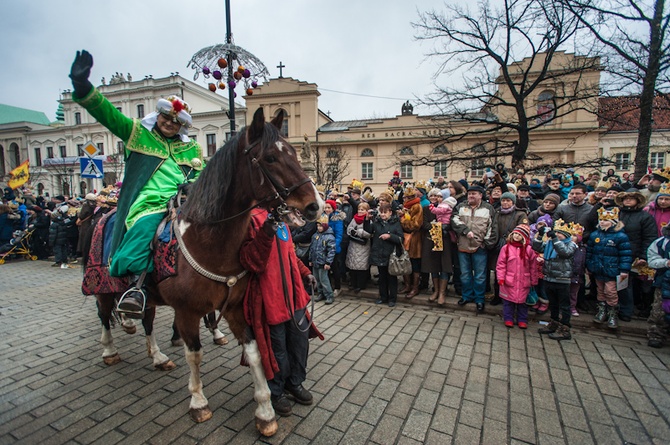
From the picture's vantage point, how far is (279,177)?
2232 millimetres

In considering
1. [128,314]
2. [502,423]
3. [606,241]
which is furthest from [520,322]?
[128,314]

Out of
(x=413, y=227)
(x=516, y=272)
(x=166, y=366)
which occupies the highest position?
(x=413, y=227)

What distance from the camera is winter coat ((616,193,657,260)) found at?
477 cm

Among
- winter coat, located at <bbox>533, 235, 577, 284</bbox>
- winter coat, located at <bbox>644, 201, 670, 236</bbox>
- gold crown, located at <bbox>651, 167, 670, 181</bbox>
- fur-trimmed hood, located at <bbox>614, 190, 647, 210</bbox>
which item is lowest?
winter coat, located at <bbox>533, 235, 577, 284</bbox>

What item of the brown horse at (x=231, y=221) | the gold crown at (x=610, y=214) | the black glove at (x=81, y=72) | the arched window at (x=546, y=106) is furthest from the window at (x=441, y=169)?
Result: the black glove at (x=81, y=72)

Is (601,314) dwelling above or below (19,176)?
below

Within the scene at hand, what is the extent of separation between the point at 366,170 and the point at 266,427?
110 feet

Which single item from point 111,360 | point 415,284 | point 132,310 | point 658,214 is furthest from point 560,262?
point 111,360

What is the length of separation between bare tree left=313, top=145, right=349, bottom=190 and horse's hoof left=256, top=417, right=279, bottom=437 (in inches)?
Result: 1019

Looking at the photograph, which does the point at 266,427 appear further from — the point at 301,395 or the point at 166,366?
the point at 166,366

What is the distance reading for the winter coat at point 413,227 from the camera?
6.29 metres

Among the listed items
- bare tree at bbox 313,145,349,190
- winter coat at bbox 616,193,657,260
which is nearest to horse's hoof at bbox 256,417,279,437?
winter coat at bbox 616,193,657,260

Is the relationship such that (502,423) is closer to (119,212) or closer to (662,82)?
(119,212)

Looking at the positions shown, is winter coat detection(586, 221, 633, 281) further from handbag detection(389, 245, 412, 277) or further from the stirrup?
the stirrup
